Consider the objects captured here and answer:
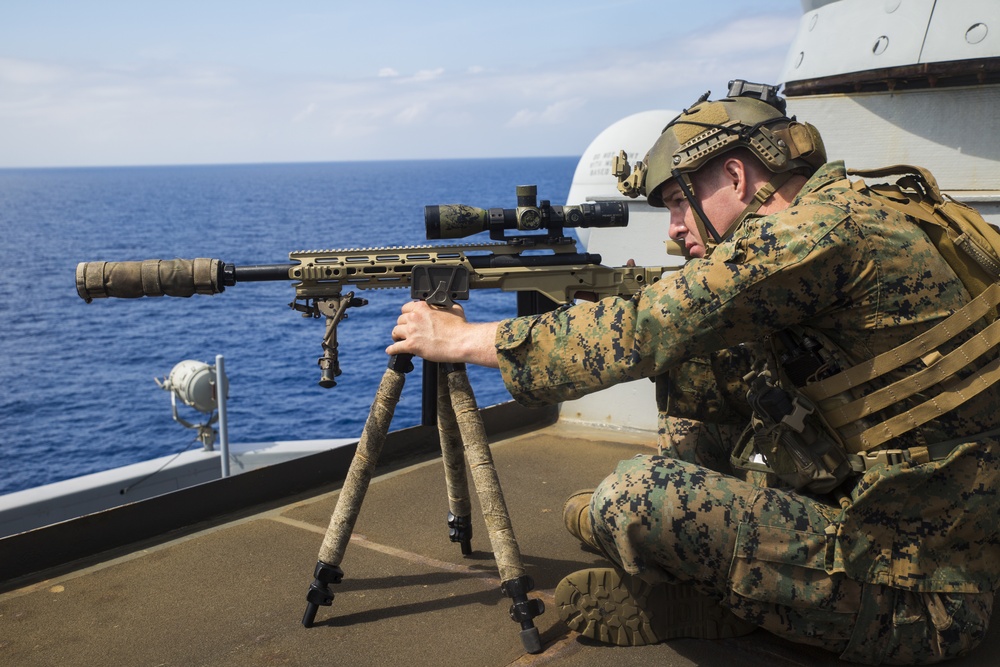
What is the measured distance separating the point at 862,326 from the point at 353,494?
197 centimetres

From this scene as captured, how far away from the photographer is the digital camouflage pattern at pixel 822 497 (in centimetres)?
284

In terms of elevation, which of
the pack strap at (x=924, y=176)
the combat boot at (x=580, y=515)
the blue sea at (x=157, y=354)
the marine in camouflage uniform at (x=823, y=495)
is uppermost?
the pack strap at (x=924, y=176)

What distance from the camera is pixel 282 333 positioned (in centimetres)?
4181

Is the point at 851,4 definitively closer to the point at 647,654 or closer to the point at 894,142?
the point at 894,142

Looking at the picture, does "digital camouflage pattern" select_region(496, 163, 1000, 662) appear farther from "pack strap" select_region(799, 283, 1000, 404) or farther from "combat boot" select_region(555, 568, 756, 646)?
"combat boot" select_region(555, 568, 756, 646)

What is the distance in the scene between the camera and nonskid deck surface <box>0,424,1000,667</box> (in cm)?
335

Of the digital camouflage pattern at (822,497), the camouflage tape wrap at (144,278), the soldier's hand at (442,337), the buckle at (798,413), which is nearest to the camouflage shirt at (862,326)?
the digital camouflage pattern at (822,497)

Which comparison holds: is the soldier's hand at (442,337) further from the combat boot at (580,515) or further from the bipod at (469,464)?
the combat boot at (580,515)

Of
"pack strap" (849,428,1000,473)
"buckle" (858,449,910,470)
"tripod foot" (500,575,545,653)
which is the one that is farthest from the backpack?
"tripod foot" (500,575,545,653)

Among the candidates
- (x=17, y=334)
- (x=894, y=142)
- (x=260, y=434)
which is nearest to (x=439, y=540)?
(x=894, y=142)

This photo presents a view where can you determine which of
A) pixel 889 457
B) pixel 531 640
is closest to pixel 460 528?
pixel 531 640

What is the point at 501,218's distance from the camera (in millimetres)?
3787

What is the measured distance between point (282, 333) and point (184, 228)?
49753 millimetres

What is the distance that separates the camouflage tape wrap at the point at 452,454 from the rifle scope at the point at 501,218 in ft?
2.08
